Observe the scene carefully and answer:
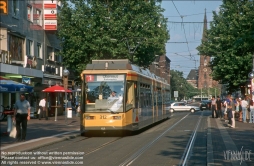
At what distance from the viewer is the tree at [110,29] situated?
1646 inches

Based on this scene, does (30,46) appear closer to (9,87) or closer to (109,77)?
(9,87)

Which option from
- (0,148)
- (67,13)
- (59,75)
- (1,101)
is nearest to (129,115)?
(0,148)

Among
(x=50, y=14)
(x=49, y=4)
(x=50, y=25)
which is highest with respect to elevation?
(x=49, y=4)

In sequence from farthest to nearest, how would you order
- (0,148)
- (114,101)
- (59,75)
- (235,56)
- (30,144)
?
(59,75) → (235,56) → (114,101) → (30,144) → (0,148)

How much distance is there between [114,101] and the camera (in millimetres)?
20578

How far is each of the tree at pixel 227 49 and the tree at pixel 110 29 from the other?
4169 mm

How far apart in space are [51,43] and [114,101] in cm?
2720

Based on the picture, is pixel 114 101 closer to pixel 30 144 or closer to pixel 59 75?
pixel 30 144

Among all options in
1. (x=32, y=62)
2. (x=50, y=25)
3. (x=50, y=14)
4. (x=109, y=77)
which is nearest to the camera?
(x=109, y=77)

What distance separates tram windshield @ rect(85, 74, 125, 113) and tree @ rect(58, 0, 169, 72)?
2054 cm

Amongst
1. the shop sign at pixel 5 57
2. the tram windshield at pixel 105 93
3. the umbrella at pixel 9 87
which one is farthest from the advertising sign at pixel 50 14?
the tram windshield at pixel 105 93

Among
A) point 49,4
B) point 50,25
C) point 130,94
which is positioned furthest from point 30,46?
point 130,94

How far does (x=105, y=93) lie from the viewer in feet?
67.9

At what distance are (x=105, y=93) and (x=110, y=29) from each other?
846 inches
